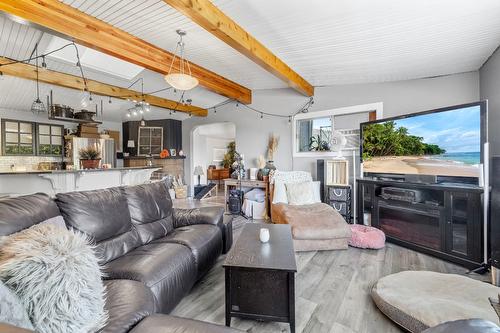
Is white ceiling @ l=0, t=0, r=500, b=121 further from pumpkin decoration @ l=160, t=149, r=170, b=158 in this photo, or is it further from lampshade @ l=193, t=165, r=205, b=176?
lampshade @ l=193, t=165, r=205, b=176

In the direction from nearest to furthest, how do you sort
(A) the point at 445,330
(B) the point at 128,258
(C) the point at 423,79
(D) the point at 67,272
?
(A) the point at 445,330, (D) the point at 67,272, (B) the point at 128,258, (C) the point at 423,79

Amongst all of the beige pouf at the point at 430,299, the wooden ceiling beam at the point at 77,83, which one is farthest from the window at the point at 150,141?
the beige pouf at the point at 430,299

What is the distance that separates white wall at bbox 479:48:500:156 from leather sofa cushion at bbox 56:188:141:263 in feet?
13.6

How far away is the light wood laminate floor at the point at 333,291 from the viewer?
1.69 m

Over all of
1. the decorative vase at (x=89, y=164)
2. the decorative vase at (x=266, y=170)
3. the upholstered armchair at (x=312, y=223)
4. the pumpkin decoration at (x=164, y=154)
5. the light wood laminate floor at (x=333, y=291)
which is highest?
the pumpkin decoration at (x=164, y=154)

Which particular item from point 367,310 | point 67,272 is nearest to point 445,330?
point 367,310

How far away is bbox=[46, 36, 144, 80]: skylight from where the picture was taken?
333cm

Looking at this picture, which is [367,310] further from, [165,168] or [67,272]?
[165,168]

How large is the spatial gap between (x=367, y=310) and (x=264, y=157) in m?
3.91

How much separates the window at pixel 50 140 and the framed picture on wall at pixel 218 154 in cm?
513

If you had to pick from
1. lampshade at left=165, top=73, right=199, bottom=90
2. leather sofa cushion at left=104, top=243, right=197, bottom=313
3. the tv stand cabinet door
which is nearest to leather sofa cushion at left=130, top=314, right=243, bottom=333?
leather sofa cushion at left=104, top=243, right=197, bottom=313

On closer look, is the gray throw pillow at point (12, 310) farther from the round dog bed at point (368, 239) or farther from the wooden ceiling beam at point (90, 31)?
the round dog bed at point (368, 239)

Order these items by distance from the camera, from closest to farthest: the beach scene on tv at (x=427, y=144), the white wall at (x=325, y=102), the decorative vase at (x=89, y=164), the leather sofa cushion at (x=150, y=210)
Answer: the leather sofa cushion at (x=150, y=210), the beach scene on tv at (x=427, y=144), the white wall at (x=325, y=102), the decorative vase at (x=89, y=164)

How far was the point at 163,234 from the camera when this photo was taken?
245cm
